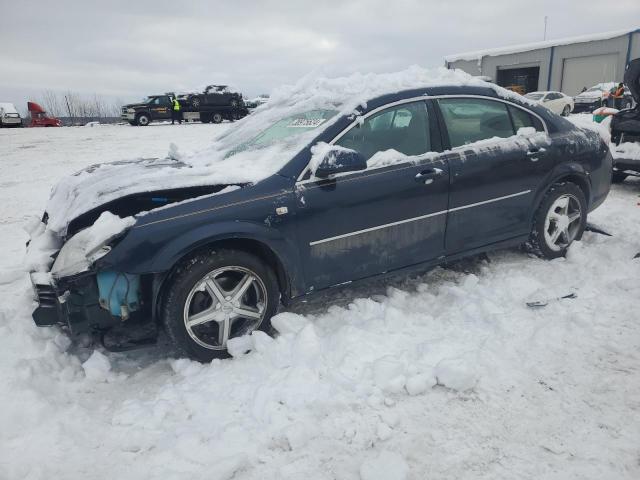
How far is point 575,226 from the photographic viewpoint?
445cm

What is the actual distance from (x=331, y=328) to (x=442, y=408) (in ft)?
3.33

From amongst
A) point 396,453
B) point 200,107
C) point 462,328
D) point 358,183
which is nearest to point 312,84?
point 358,183

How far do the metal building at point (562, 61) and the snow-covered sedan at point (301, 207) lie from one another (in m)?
32.5

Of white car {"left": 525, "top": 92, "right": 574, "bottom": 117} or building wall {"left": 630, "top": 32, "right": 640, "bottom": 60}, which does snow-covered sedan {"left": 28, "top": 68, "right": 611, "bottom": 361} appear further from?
building wall {"left": 630, "top": 32, "right": 640, "bottom": 60}

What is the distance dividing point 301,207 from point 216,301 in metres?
0.83

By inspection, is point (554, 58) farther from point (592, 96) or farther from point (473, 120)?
point (473, 120)

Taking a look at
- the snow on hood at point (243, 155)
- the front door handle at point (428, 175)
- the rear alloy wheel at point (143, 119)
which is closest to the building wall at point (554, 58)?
the rear alloy wheel at point (143, 119)

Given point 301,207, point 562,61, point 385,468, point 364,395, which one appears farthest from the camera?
point 562,61

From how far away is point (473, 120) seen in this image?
12.7ft

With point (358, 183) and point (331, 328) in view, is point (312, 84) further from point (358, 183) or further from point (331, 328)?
point (331, 328)

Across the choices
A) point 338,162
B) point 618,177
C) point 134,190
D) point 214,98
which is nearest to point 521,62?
point 214,98

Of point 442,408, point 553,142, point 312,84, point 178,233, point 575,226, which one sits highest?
point 312,84

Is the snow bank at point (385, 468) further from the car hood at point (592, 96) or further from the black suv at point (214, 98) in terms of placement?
the black suv at point (214, 98)

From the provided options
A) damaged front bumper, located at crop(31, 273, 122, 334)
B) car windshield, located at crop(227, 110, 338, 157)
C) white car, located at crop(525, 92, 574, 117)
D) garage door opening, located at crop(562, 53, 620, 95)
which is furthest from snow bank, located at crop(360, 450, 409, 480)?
garage door opening, located at crop(562, 53, 620, 95)
